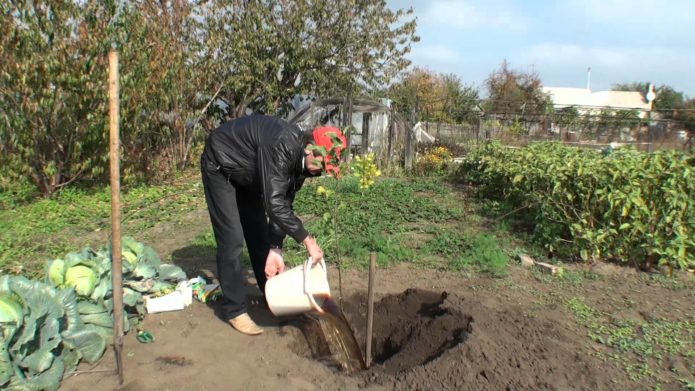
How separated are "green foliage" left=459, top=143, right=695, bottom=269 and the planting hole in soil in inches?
70.1

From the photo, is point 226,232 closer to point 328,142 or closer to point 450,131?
point 328,142

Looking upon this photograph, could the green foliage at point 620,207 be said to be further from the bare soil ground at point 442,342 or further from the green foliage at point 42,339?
the green foliage at point 42,339

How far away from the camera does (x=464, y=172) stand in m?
9.99

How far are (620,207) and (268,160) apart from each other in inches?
136

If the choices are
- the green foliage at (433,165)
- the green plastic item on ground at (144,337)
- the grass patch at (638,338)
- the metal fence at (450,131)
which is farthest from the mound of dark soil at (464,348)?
the green foliage at (433,165)

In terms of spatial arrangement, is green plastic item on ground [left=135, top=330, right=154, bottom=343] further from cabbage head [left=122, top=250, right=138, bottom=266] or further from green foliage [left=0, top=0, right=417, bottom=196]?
green foliage [left=0, top=0, right=417, bottom=196]

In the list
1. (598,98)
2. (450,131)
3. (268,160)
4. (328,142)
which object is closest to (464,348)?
(328,142)

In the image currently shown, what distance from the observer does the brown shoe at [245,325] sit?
348cm

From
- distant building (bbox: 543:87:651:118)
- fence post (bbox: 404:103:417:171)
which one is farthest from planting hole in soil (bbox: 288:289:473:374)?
distant building (bbox: 543:87:651:118)

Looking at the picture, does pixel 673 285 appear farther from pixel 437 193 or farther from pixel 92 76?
pixel 92 76

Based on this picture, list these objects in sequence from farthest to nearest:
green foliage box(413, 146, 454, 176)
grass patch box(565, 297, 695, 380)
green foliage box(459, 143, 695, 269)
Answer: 1. green foliage box(413, 146, 454, 176)
2. green foliage box(459, 143, 695, 269)
3. grass patch box(565, 297, 695, 380)

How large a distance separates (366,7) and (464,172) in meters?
7.14

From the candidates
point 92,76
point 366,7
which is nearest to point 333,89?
point 366,7

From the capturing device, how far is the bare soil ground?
2.81 meters
